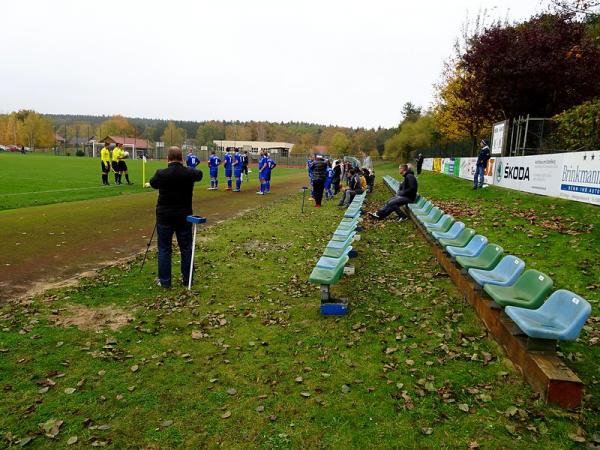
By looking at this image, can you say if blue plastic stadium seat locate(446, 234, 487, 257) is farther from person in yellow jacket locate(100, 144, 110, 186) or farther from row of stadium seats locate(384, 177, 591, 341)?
person in yellow jacket locate(100, 144, 110, 186)

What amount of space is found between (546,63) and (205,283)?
22.4 meters

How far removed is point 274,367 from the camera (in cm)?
465

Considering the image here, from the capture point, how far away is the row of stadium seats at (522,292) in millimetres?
3879

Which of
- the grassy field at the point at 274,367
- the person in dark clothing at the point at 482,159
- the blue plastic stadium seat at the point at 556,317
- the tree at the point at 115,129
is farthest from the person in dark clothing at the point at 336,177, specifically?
the tree at the point at 115,129

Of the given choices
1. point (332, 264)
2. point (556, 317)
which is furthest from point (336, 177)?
point (556, 317)

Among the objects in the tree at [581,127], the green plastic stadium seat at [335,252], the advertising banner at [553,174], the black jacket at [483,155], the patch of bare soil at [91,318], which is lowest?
the patch of bare soil at [91,318]

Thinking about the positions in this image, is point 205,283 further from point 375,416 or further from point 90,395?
point 375,416

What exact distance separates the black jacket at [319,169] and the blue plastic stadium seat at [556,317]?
1200cm

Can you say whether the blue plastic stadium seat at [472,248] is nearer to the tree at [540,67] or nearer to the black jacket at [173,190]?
the black jacket at [173,190]

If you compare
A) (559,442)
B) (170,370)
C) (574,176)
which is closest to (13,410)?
(170,370)

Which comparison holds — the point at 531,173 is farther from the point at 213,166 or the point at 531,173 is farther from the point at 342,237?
the point at 213,166

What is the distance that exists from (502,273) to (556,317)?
1461 mm

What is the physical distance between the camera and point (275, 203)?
1820 centimetres

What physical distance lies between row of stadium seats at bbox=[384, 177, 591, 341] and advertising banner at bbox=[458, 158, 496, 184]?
39.3ft
